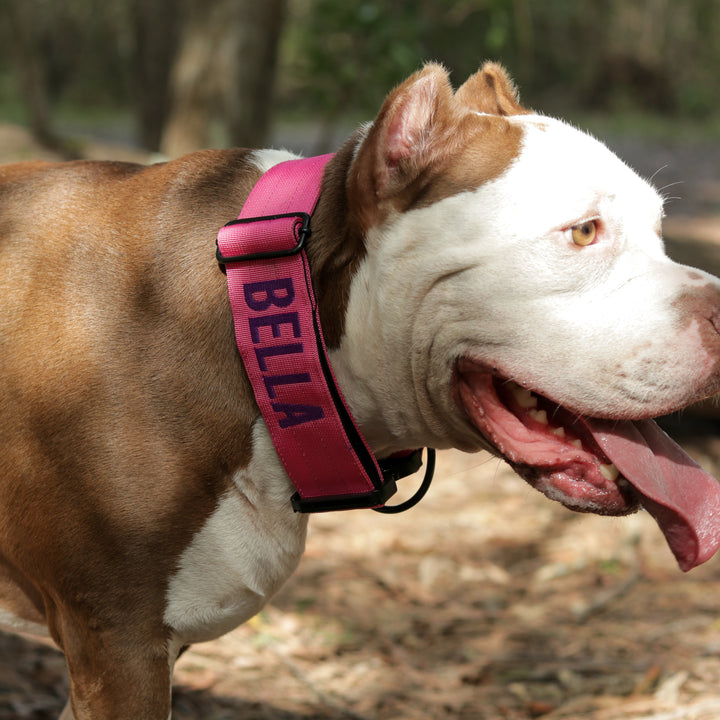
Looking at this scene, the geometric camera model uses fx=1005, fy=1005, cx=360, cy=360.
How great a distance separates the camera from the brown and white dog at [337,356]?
224 centimetres

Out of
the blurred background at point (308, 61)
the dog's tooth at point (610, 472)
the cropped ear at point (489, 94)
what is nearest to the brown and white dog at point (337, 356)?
the dog's tooth at point (610, 472)

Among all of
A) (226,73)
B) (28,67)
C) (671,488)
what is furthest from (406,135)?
(28,67)

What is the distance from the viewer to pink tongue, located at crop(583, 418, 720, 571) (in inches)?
91.7

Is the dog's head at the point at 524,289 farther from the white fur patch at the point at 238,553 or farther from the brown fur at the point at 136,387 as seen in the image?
the white fur patch at the point at 238,553

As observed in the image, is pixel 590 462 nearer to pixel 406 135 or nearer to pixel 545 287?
pixel 545 287

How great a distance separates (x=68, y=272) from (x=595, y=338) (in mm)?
1239

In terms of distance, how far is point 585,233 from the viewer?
2266 mm

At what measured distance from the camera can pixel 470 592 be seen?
4.83m

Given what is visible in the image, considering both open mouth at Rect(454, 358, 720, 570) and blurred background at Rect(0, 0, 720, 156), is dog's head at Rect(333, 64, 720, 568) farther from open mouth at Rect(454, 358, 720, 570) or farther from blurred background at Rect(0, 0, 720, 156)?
blurred background at Rect(0, 0, 720, 156)

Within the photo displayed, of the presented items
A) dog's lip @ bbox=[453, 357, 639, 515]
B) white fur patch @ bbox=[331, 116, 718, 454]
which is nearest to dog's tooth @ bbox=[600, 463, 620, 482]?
dog's lip @ bbox=[453, 357, 639, 515]

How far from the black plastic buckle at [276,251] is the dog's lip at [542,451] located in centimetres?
46

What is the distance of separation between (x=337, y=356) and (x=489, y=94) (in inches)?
31.5

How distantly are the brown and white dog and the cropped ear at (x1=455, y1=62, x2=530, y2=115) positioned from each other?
17cm

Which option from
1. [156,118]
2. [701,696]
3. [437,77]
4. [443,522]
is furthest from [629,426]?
[156,118]
